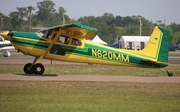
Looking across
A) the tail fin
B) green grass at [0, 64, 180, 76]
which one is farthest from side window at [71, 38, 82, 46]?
the tail fin

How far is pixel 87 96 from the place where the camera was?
11758mm

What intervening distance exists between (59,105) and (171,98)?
3.79m

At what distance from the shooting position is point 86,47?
17.8m

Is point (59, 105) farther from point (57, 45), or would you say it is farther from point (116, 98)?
point (57, 45)

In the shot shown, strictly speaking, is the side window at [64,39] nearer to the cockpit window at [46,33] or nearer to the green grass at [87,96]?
the cockpit window at [46,33]

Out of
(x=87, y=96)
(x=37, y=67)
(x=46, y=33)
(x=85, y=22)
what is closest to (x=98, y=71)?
(x=37, y=67)

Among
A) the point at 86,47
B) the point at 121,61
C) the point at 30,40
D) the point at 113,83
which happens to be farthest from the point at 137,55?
the point at 30,40

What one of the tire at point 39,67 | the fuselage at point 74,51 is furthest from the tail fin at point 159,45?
the tire at point 39,67

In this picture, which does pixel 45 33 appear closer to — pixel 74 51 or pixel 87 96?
pixel 74 51

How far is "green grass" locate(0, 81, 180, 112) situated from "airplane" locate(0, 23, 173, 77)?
2.93 metres

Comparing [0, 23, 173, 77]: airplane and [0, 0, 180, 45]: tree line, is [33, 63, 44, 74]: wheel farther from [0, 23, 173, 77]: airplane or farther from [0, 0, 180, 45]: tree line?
[0, 0, 180, 45]: tree line

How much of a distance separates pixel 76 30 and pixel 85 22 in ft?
328

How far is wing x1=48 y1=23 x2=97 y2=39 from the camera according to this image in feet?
54.1

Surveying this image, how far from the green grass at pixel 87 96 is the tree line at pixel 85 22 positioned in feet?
255
